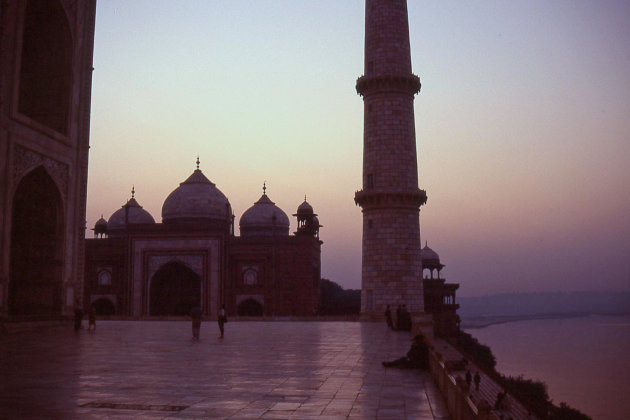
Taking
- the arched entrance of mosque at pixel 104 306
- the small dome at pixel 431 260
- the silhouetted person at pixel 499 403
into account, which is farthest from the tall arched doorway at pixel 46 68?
the small dome at pixel 431 260

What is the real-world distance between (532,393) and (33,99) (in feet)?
64.7

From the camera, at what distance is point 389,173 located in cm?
2825

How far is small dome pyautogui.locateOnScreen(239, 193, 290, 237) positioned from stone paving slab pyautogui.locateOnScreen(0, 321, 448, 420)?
109ft

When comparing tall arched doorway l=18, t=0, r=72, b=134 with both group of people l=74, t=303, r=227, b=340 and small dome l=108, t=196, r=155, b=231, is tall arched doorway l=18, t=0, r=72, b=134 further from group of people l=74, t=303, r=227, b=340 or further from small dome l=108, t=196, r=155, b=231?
small dome l=108, t=196, r=155, b=231

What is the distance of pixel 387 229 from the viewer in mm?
28109

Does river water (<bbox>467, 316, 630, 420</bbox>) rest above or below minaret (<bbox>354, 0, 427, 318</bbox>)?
below

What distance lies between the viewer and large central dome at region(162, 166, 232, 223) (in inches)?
1783

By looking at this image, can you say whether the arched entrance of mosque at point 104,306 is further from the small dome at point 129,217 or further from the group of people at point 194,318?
the group of people at point 194,318

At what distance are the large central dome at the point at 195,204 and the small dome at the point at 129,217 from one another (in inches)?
171

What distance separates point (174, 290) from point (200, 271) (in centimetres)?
268

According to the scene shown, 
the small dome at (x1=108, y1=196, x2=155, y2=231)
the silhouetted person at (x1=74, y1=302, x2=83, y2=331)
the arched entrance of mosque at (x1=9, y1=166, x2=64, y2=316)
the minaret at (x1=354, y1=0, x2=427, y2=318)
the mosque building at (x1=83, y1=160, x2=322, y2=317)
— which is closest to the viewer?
the silhouetted person at (x1=74, y1=302, x2=83, y2=331)

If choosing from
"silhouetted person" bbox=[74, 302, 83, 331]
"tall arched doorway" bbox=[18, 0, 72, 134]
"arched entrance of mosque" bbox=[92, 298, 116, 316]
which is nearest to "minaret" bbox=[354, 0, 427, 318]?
"silhouetted person" bbox=[74, 302, 83, 331]

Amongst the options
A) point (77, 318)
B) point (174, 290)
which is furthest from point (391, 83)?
point (174, 290)

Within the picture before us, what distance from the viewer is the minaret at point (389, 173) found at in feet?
91.7
